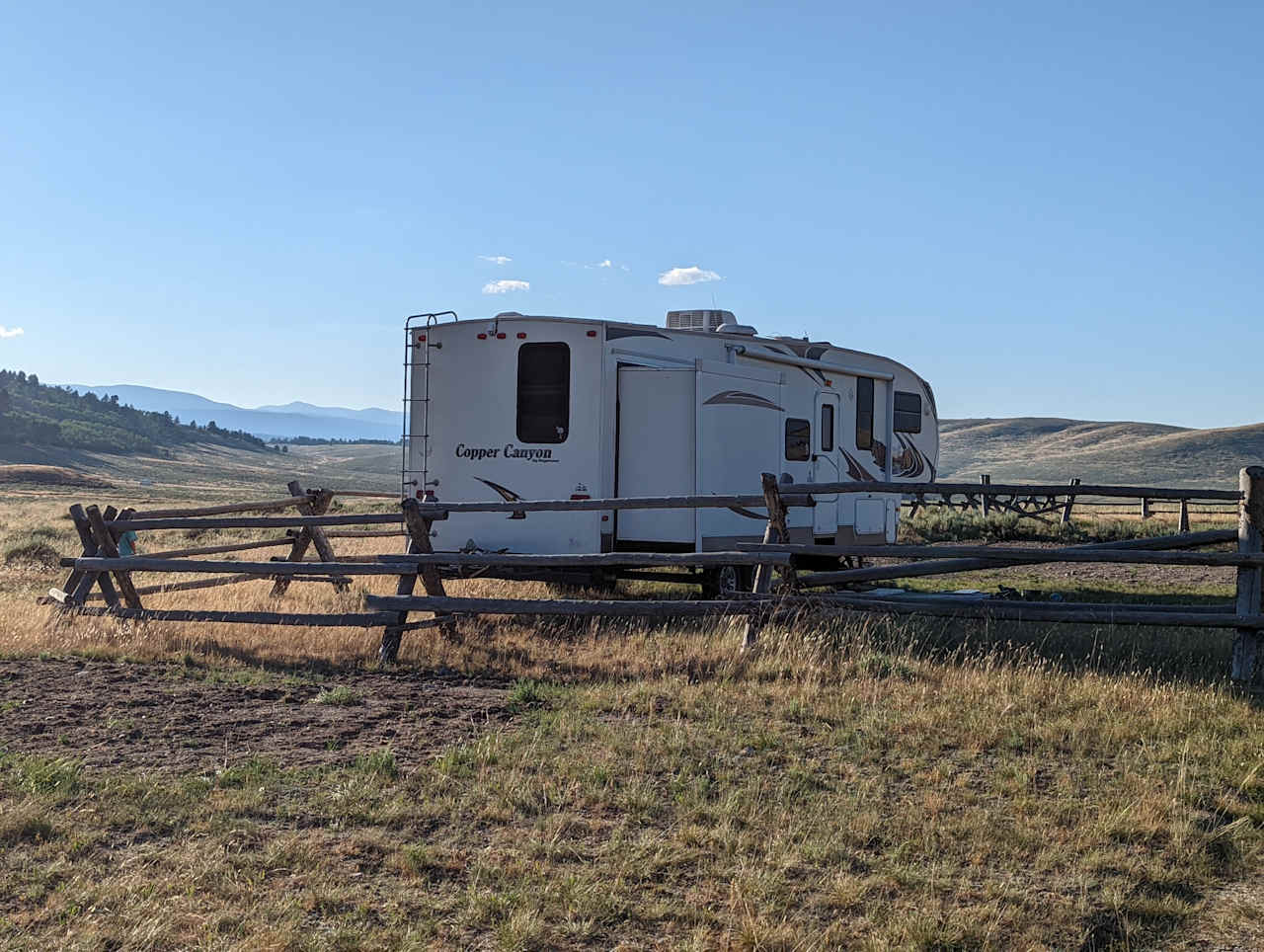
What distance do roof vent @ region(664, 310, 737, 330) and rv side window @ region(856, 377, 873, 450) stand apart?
84.7 inches

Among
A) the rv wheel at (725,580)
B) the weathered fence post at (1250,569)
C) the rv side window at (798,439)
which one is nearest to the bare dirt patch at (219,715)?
the rv wheel at (725,580)

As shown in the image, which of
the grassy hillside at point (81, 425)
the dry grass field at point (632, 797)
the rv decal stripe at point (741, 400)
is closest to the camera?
the dry grass field at point (632, 797)

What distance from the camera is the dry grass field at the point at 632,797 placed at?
4086 millimetres

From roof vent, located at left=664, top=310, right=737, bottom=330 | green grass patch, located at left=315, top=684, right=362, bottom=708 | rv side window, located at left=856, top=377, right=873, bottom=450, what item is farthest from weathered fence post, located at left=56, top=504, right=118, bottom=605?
rv side window, located at left=856, top=377, right=873, bottom=450

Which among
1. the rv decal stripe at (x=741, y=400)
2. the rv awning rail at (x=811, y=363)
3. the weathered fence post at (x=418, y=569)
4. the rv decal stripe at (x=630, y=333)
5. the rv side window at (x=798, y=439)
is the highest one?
the rv decal stripe at (x=630, y=333)

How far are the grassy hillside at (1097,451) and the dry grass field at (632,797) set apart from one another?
259 ft

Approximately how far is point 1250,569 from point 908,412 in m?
7.52

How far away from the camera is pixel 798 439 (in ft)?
42.2

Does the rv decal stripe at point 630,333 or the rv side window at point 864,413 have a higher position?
the rv decal stripe at point 630,333

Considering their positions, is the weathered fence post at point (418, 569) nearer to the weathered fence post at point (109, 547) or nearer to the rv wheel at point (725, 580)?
the weathered fence post at point (109, 547)

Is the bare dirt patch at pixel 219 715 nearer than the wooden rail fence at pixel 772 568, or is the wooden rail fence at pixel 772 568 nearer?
the bare dirt patch at pixel 219 715

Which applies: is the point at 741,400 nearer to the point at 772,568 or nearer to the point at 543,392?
the point at 543,392

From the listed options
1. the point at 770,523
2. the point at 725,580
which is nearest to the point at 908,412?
the point at 725,580

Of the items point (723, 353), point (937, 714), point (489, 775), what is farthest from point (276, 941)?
point (723, 353)
